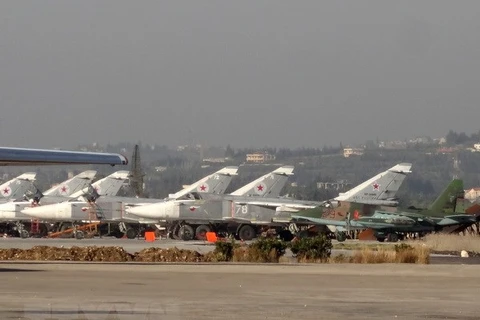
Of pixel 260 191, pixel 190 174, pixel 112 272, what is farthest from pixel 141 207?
pixel 190 174

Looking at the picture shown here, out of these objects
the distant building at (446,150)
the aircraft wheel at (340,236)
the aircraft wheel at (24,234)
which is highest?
the distant building at (446,150)

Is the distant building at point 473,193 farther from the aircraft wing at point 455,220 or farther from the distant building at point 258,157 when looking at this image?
the aircraft wing at point 455,220

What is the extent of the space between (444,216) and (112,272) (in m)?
40.3

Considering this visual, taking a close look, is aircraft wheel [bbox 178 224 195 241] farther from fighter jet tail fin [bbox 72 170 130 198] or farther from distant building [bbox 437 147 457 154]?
distant building [bbox 437 147 457 154]

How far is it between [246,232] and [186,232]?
3444 mm

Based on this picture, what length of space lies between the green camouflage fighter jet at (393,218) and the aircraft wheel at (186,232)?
619 cm

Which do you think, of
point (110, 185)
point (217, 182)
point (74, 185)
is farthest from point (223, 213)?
point (74, 185)

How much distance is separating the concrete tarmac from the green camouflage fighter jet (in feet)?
107

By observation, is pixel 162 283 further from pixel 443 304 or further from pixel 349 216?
pixel 349 216

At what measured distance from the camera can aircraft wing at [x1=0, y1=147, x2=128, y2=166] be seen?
99.5ft

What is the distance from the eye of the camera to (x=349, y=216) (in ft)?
221

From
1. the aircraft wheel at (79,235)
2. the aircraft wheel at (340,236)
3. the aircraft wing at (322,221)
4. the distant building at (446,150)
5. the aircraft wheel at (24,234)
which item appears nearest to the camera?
the aircraft wheel at (340,236)

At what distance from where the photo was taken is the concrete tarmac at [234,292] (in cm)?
1919

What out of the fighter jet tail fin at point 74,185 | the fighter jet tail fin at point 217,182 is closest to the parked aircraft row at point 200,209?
the fighter jet tail fin at point 217,182
